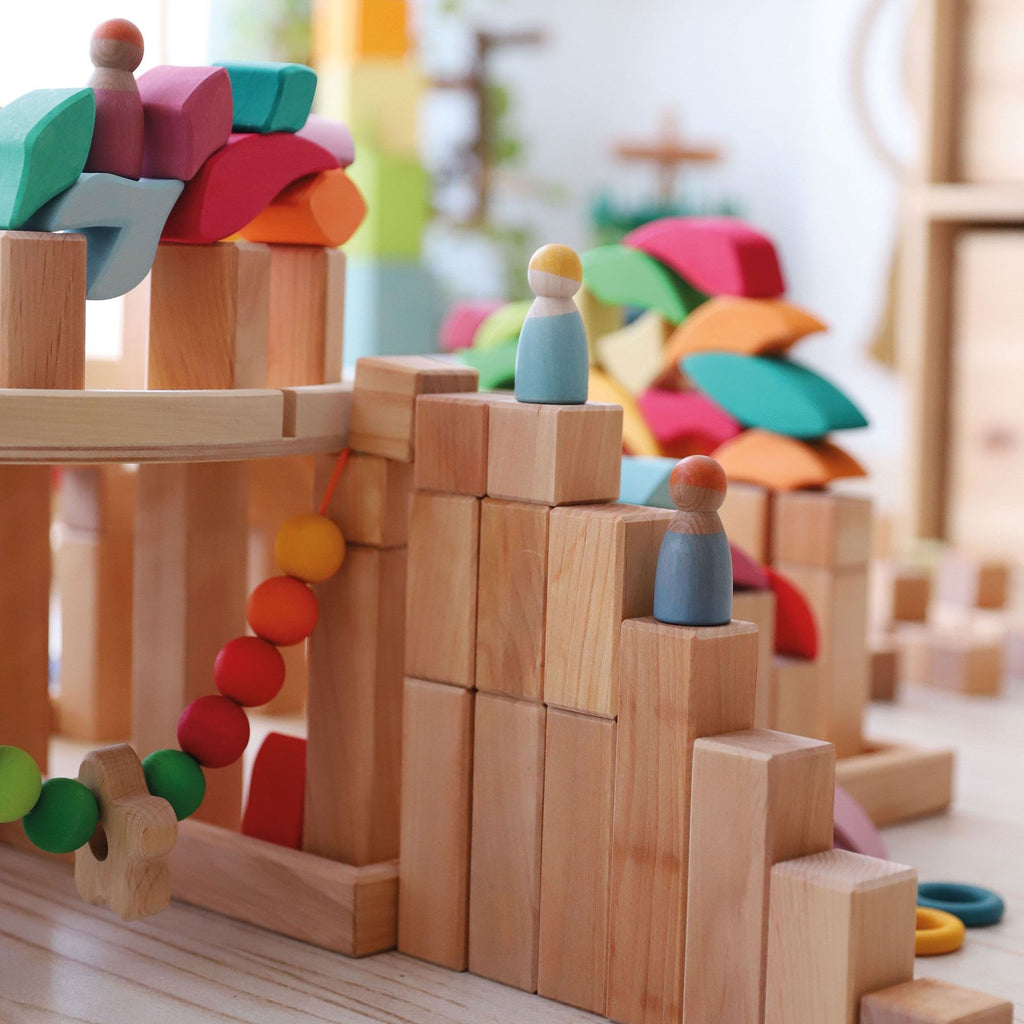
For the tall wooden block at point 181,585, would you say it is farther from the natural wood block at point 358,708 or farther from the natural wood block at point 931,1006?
the natural wood block at point 931,1006

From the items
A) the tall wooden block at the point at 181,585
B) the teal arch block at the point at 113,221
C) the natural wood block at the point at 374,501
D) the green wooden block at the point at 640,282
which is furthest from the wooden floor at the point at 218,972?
the green wooden block at the point at 640,282

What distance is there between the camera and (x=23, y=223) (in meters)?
Result: 0.71

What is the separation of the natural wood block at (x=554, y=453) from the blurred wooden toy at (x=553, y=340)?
0.01 meters

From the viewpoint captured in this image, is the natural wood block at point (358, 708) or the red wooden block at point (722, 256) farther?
the red wooden block at point (722, 256)

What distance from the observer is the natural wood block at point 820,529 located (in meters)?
1.11

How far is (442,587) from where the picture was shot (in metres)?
0.80

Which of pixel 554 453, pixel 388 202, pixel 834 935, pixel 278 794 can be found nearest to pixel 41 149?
pixel 554 453

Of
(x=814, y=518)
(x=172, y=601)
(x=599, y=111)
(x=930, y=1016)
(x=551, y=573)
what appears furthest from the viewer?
(x=599, y=111)

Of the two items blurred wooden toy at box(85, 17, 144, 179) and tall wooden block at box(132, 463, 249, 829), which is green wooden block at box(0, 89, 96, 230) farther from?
tall wooden block at box(132, 463, 249, 829)

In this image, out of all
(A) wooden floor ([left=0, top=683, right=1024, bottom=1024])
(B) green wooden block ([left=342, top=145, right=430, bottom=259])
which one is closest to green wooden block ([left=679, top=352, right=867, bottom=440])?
(A) wooden floor ([left=0, top=683, right=1024, bottom=1024])

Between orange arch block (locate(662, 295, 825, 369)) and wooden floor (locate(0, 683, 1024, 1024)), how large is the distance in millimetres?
389

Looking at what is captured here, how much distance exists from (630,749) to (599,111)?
7.29 ft

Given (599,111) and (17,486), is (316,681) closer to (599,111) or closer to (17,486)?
(17,486)

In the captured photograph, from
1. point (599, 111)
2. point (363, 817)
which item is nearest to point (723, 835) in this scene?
point (363, 817)
